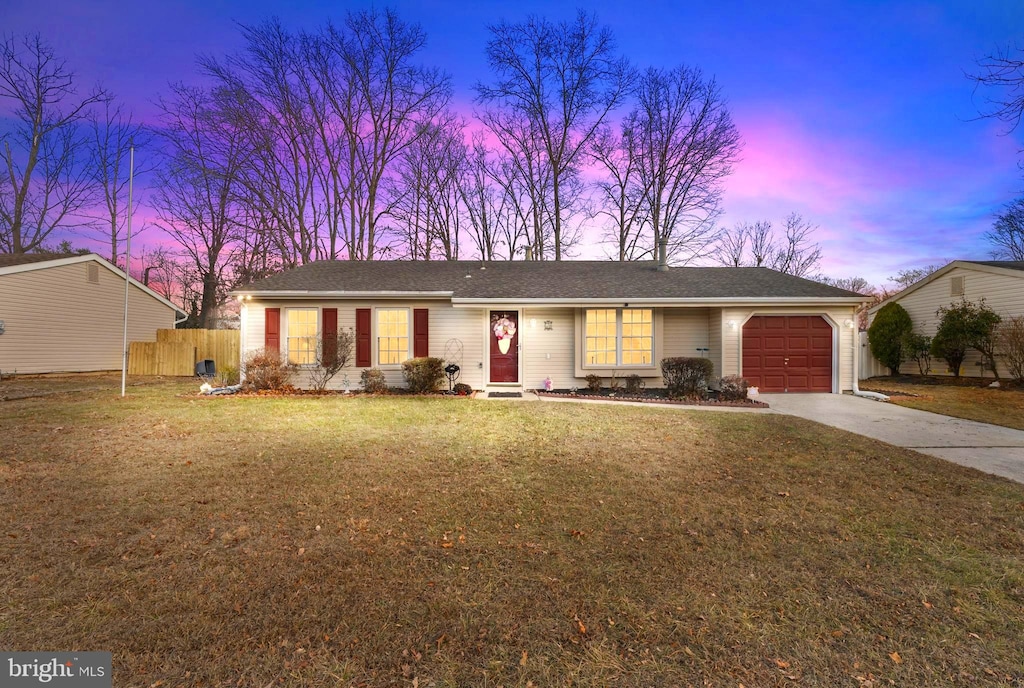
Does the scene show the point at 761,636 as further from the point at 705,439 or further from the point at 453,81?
the point at 453,81

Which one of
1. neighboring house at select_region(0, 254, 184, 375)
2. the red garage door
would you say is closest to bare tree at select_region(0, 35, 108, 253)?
neighboring house at select_region(0, 254, 184, 375)

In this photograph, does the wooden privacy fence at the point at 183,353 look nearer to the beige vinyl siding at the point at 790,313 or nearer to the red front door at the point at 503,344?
the red front door at the point at 503,344

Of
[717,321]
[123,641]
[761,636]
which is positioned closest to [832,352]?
Answer: [717,321]

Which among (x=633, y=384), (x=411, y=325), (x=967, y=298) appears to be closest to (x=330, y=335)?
(x=411, y=325)

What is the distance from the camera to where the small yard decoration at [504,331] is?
11.4 m

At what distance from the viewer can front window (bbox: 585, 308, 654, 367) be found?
11.2 m

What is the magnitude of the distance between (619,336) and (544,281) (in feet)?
9.24

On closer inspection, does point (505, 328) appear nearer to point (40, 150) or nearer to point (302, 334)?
point (302, 334)

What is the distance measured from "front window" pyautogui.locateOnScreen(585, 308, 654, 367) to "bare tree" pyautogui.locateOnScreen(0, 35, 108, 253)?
25.3 meters

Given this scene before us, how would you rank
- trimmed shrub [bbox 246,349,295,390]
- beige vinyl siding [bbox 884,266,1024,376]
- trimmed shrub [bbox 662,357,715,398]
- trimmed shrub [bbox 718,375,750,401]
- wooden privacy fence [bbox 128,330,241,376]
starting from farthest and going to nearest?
wooden privacy fence [bbox 128,330,241,376] → beige vinyl siding [bbox 884,266,1024,376] → trimmed shrub [bbox 246,349,295,390] → trimmed shrub [bbox 662,357,715,398] → trimmed shrub [bbox 718,375,750,401]

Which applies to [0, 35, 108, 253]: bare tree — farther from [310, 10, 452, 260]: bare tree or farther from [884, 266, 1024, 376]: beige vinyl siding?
[884, 266, 1024, 376]: beige vinyl siding

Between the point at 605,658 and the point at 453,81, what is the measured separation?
23.0 metres

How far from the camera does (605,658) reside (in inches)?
78.2

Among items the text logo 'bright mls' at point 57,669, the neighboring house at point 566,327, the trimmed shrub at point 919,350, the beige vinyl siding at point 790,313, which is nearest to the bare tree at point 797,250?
the trimmed shrub at point 919,350
